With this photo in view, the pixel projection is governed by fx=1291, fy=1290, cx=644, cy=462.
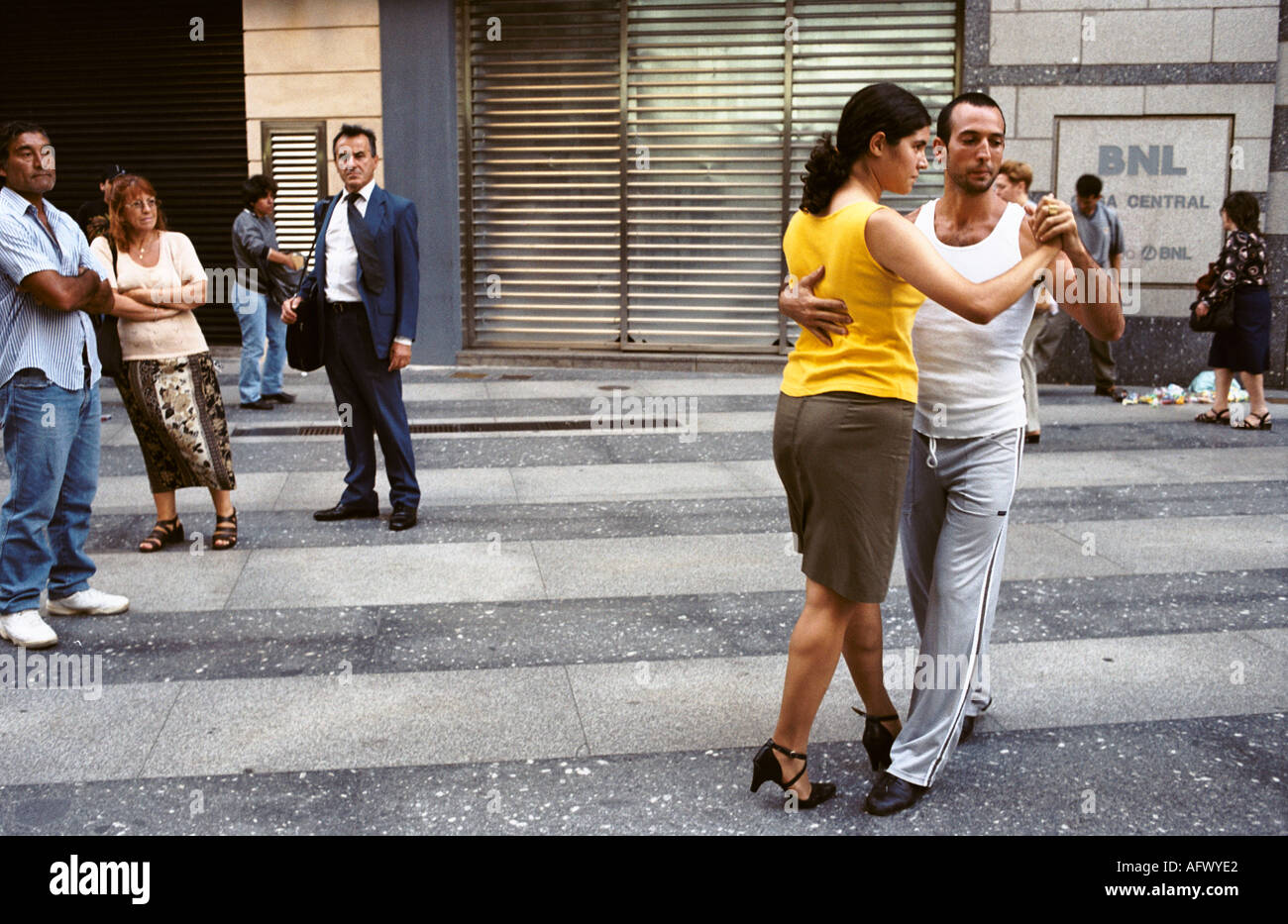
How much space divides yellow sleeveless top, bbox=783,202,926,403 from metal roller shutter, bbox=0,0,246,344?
39.0 ft

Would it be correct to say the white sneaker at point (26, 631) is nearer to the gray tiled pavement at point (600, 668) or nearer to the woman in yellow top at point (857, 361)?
the gray tiled pavement at point (600, 668)

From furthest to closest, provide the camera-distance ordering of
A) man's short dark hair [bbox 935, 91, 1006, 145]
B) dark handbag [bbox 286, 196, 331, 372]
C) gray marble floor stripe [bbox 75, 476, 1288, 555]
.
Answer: dark handbag [bbox 286, 196, 331, 372] → gray marble floor stripe [bbox 75, 476, 1288, 555] → man's short dark hair [bbox 935, 91, 1006, 145]

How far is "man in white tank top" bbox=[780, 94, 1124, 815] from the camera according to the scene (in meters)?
3.61

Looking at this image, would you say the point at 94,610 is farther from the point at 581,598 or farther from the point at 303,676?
the point at 581,598

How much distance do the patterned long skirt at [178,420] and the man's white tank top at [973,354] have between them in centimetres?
398

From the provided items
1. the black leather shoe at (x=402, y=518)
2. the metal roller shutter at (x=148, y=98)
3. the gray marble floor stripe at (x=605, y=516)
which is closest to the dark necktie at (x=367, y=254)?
the black leather shoe at (x=402, y=518)

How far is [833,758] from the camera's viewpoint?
4.10 m

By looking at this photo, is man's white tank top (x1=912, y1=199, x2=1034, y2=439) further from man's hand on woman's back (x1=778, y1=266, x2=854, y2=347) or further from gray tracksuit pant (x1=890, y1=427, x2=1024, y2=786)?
man's hand on woman's back (x1=778, y1=266, x2=854, y2=347)

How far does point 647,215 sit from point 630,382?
208 cm

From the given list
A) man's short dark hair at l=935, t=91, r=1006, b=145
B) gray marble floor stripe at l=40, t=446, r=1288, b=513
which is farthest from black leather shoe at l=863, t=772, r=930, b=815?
gray marble floor stripe at l=40, t=446, r=1288, b=513

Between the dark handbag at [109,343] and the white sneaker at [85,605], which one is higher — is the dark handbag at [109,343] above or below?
above

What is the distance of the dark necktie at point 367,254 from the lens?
707 cm

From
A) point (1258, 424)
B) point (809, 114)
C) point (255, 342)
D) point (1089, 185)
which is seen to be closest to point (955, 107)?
point (1258, 424)

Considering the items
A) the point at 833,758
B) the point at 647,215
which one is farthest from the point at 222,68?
the point at 833,758
